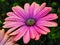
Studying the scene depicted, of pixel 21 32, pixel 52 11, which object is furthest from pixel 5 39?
pixel 52 11

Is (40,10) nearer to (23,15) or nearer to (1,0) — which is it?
(23,15)

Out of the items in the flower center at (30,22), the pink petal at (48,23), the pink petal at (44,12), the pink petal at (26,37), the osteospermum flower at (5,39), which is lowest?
the osteospermum flower at (5,39)

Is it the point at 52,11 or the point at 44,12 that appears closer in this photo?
the point at 44,12

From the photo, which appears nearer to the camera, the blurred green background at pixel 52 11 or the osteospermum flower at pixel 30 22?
the osteospermum flower at pixel 30 22

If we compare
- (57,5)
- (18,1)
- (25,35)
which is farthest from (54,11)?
(25,35)

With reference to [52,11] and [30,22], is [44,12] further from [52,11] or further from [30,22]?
[52,11]

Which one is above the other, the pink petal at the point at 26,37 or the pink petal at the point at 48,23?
the pink petal at the point at 48,23

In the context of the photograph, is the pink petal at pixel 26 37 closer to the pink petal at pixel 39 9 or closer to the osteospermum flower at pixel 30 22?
the osteospermum flower at pixel 30 22

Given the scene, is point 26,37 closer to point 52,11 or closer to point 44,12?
point 44,12

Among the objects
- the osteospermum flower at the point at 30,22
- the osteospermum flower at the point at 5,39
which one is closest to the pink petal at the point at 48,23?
the osteospermum flower at the point at 30,22
